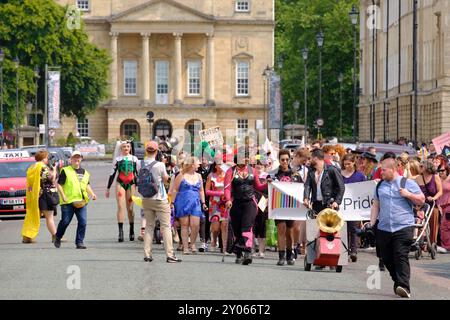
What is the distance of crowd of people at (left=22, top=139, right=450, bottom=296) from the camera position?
21.9m

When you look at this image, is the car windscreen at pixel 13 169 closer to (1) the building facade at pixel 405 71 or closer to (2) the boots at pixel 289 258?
(2) the boots at pixel 289 258

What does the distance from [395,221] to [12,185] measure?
2141cm

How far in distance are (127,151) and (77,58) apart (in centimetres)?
7777

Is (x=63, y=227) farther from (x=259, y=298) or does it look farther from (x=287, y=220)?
(x=259, y=298)

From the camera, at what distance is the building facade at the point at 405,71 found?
6906 centimetres

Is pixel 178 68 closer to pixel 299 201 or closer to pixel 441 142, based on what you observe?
pixel 441 142

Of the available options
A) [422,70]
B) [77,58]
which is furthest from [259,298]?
[77,58]

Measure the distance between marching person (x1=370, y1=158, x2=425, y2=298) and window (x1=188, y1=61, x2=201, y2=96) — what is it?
122893 millimetres

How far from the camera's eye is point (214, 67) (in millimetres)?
141125

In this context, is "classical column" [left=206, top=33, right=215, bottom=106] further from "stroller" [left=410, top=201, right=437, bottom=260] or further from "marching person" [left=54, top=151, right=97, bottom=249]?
"stroller" [left=410, top=201, right=437, bottom=260]

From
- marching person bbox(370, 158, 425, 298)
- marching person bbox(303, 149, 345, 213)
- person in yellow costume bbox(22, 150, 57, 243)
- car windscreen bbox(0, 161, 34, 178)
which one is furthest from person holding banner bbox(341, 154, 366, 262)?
car windscreen bbox(0, 161, 34, 178)

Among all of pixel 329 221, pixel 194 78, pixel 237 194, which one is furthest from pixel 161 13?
pixel 329 221

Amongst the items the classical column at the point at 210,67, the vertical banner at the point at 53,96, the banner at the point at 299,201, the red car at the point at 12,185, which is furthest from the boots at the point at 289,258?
the classical column at the point at 210,67
